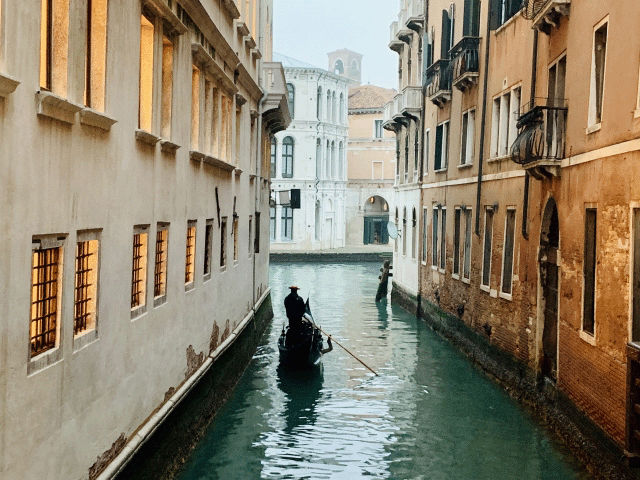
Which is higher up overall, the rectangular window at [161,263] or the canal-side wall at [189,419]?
the rectangular window at [161,263]

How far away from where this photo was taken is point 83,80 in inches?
267

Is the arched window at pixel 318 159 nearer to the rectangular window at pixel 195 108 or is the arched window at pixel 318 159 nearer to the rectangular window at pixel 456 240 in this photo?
the rectangular window at pixel 456 240

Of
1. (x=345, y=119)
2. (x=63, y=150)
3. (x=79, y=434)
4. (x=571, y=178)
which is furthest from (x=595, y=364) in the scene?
(x=345, y=119)

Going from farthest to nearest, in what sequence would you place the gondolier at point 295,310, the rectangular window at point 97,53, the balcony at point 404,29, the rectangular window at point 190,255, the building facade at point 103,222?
1. the balcony at point 404,29
2. the gondolier at point 295,310
3. the rectangular window at point 190,255
4. the rectangular window at point 97,53
5. the building facade at point 103,222

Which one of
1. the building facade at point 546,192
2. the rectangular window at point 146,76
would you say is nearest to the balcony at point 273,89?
the building facade at point 546,192

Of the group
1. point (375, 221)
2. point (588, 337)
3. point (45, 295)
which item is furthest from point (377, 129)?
point (45, 295)

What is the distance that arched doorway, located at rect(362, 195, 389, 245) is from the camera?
60.3 metres

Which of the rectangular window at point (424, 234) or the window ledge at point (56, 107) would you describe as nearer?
the window ledge at point (56, 107)

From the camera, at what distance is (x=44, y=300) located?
6.27 m

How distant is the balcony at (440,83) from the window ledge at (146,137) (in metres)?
12.4

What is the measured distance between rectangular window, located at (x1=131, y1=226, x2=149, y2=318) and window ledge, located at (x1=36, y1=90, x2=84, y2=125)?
2716 millimetres

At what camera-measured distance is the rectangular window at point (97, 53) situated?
23.9 ft

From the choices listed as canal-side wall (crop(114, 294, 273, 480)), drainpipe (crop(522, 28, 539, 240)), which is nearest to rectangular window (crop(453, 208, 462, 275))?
canal-side wall (crop(114, 294, 273, 480))

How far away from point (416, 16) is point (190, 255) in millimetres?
15625
